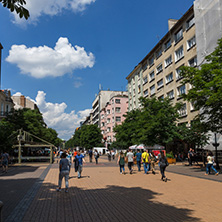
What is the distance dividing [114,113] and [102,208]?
236 feet

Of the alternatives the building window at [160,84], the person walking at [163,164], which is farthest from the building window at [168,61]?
the person walking at [163,164]

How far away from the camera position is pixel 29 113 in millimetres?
44875

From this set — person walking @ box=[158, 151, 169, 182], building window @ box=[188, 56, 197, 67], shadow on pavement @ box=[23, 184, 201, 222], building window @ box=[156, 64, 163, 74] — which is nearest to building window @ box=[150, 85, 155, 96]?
building window @ box=[156, 64, 163, 74]

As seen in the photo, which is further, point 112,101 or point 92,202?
point 112,101

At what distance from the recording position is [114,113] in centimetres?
7919

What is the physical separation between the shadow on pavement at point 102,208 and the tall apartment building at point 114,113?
224 feet

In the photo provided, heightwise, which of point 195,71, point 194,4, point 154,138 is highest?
point 194,4

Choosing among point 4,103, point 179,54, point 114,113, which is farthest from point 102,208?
point 114,113

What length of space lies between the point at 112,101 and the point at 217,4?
182 ft

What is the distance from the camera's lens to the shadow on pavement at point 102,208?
627 centimetres

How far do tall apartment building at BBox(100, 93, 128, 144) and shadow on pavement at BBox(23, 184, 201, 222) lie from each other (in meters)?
68.4

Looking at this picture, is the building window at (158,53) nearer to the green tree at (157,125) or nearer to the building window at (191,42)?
the building window at (191,42)

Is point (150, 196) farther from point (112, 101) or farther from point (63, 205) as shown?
point (112, 101)

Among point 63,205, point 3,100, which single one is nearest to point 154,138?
point 63,205
